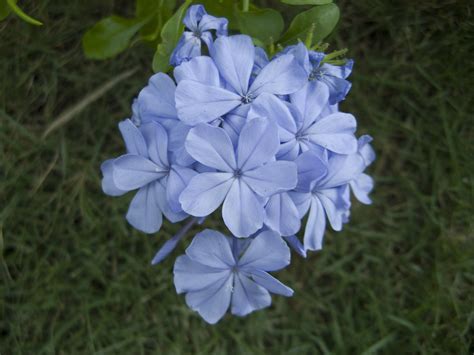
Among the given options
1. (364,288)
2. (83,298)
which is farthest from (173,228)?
(364,288)

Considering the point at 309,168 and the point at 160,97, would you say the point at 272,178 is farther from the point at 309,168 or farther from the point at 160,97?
the point at 160,97

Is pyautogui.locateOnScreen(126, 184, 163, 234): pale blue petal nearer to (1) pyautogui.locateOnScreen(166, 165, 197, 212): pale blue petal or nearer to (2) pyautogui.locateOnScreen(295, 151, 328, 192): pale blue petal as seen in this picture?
(1) pyautogui.locateOnScreen(166, 165, 197, 212): pale blue petal

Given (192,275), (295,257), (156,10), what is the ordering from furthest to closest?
(295,257) → (156,10) → (192,275)

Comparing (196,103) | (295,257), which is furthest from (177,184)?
(295,257)

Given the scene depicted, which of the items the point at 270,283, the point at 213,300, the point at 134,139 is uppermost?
the point at 134,139

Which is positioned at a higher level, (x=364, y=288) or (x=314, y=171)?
(x=314, y=171)

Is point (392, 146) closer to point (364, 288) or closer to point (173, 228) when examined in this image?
point (364, 288)
